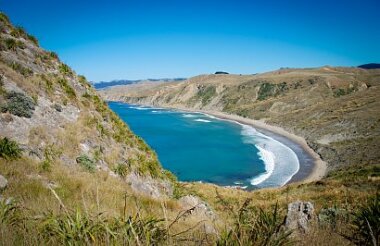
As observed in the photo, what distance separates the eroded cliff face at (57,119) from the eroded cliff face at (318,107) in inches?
1825

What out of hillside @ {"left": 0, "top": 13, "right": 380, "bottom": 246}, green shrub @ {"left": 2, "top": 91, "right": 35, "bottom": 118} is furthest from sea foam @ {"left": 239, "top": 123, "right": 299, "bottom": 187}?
green shrub @ {"left": 2, "top": 91, "right": 35, "bottom": 118}

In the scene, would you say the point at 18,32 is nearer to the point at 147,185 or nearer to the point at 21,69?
the point at 21,69

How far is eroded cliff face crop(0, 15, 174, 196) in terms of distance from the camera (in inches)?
463

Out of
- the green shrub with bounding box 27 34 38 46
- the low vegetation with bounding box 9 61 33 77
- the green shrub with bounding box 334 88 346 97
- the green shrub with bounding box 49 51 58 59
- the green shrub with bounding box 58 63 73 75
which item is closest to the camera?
the low vegetation with bounding box 9 61 33 77

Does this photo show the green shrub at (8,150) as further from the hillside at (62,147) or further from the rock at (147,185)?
the rock at (147,185)

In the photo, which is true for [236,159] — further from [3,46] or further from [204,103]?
[204,103]

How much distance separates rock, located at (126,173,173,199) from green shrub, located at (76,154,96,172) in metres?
2.23

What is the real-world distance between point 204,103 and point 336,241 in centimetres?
18149

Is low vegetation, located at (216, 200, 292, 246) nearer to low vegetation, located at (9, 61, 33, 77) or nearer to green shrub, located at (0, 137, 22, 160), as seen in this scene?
green shrub, located at (0, 137, 22, 160)

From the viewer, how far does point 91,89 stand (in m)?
20.0

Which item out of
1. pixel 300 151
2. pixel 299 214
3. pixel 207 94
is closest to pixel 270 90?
pixel 207 94

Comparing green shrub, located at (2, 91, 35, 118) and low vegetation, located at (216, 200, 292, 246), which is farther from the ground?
green shrub, located at (2, 91, 35, 118)

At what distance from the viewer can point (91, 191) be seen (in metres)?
5.94

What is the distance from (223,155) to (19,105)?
6305cm
